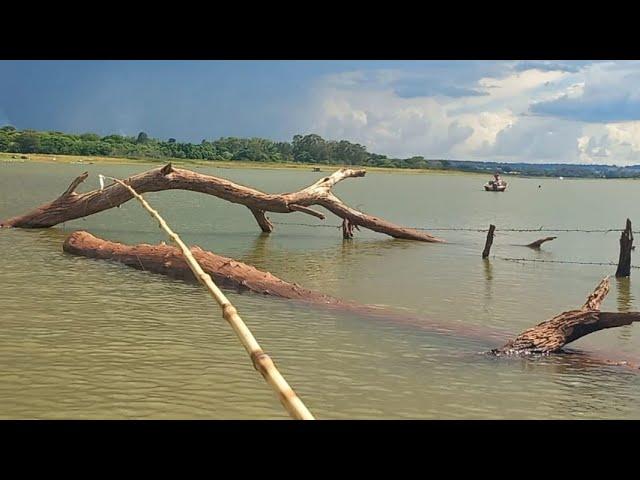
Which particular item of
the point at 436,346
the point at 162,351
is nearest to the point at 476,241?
the point at 436,346

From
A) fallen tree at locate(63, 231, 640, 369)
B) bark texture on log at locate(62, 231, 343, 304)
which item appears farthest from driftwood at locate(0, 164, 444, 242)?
bark texture on log at locate(62, 231, 343, 304)

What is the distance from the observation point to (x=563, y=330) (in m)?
8.21

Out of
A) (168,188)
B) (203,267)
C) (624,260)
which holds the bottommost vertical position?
(624,260)

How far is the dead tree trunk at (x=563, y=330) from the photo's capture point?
26.3ft

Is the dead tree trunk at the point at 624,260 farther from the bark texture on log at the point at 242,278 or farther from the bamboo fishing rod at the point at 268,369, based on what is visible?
the bamboo fishing rod at the point at 268,369

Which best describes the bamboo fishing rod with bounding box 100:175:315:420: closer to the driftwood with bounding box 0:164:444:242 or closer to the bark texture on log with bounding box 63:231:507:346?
the bark texture on log with bounding box 63:231:507:346

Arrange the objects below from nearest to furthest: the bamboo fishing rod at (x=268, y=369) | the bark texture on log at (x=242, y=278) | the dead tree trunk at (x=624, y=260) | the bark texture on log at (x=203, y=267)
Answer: the bamboo fishing rod at (x=268, y=369)
the bark texture on log at (x=242, y=278)
the bark texture on log at (x=203, y=267)
the dead tree trunk at (x=624, y=260)

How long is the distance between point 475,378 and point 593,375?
1314mm

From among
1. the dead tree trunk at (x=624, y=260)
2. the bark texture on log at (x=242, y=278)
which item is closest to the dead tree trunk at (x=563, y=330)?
the bark texture on log at (x=242, y=278)

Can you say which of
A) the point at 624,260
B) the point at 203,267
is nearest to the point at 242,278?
the point at 203,267

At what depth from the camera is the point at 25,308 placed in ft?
30.4

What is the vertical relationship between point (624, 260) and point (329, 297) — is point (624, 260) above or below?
above

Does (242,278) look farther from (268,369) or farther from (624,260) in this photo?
(268,369)
